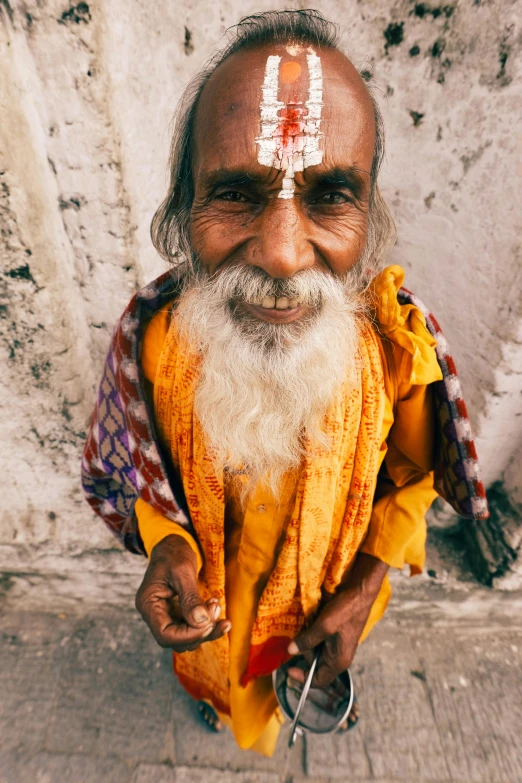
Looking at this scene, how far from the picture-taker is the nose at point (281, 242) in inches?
32.1

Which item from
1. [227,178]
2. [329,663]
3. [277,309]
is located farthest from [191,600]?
[227,178]

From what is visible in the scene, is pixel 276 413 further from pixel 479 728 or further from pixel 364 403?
pixel 479 728

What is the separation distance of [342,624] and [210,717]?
34.5 inches

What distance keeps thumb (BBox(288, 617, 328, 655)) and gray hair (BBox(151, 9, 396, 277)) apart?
0.92 m

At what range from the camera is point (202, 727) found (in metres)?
1.62

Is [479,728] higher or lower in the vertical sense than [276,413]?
lower

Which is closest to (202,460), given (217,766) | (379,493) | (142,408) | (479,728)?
(142,408)

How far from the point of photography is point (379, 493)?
1267 mm

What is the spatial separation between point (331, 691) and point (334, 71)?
1573mm

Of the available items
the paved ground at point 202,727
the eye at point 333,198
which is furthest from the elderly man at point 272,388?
the paved ground at point 202,727

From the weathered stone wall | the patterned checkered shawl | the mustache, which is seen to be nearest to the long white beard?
the mustache

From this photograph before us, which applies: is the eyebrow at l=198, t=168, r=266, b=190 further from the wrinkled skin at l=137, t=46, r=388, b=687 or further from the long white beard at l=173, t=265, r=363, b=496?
the long white beard at l=173, t=265, r=363, b=496

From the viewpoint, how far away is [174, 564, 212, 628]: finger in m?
0.94

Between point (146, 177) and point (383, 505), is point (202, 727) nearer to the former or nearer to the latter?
point (383, 505)
